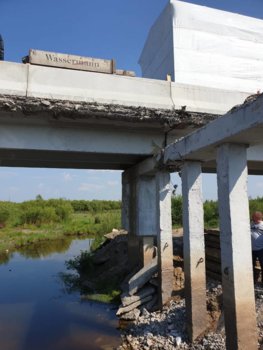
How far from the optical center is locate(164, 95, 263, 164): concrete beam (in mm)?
4336

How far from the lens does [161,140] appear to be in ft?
27.7

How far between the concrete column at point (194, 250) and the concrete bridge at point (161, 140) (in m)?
0.02

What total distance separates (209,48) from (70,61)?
3.35 meters

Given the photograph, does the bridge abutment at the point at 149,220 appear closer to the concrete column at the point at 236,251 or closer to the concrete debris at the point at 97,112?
the concrete debris at the point at 97,112

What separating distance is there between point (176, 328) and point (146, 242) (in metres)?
3.29

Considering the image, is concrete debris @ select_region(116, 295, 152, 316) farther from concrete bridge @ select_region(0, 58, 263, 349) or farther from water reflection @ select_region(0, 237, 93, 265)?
water reflection @ select_region(0, 237, 93, 265)

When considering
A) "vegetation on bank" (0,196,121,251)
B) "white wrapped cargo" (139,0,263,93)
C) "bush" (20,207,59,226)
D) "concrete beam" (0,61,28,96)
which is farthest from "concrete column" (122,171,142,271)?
"bush" (20,207,59,226)

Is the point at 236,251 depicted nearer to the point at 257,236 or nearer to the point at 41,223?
the point at 257,236

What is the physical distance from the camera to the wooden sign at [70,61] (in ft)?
24.5

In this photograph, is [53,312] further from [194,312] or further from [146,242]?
[194,312]

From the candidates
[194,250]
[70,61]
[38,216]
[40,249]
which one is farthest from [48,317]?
[38,216]

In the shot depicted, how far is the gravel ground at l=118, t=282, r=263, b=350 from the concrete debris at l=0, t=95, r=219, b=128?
141 inches

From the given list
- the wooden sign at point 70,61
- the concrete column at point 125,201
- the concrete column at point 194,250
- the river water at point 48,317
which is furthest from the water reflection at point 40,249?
the concrete column at point 194,250

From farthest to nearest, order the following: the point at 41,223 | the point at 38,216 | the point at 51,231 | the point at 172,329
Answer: the point at 38,216 → the point at 41,223 → the point at 51,231 → the point at 172,329
